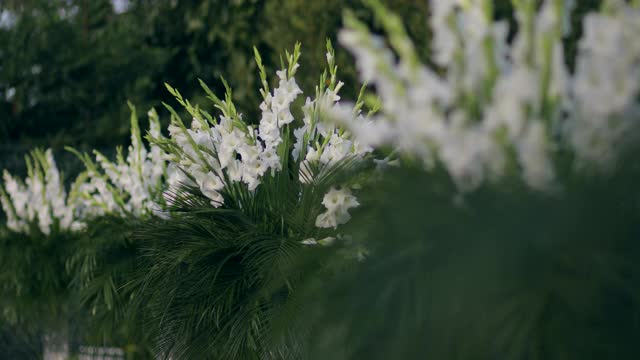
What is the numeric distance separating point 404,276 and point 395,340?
0.13 metres

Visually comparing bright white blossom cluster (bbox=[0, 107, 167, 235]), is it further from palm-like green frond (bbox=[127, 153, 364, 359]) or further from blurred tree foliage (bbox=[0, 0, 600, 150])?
blurred tree foliage (bbox=[0, 0, 600, 150])

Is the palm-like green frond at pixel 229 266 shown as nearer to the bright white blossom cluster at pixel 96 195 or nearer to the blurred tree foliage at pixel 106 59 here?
the bright white blossom cluster at pixel 96 195

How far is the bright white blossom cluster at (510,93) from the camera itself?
1630 millimetres

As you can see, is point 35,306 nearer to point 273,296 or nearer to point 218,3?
point 273,296

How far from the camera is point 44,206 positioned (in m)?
5.26

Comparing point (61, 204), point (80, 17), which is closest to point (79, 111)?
point (80, 17)

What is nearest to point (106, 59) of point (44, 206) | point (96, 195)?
point (44, 206)

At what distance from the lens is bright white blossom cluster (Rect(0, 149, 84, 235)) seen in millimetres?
5148

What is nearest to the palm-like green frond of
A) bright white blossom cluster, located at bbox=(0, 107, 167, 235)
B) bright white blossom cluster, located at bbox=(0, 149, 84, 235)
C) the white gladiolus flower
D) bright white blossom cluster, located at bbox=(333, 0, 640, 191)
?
the white gladiolus flower

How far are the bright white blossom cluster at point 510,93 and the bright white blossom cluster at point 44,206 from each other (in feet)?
11.6

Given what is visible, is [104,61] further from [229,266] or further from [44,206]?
[229,266]

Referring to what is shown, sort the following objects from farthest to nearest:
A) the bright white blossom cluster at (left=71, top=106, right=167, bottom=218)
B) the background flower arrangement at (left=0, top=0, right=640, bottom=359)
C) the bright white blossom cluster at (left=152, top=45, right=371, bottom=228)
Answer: the bright white blossom cluster at (left=71, top=106, right=167, bottom=218)
the bright white blossom cluster at (left=152, top=45, right=371, bottom=228)
the background flower arrangement at (left=0, top=0, right=640, bottom=359)

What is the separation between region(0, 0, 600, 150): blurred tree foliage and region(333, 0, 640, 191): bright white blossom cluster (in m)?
6.21

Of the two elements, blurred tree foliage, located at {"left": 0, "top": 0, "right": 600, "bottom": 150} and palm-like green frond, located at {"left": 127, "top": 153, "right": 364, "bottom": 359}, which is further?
blurred tree foliage, located at {"left": 0, "top": 0, "right": 600, "bottom": 150}
